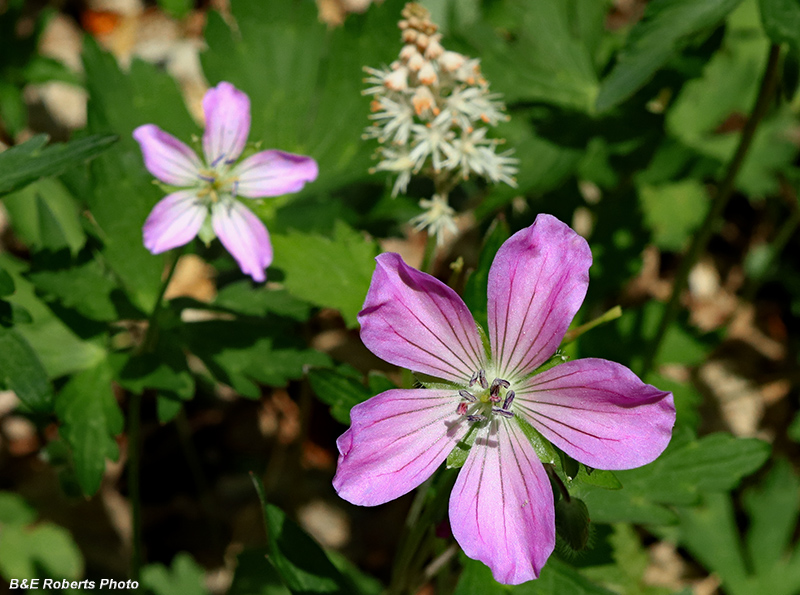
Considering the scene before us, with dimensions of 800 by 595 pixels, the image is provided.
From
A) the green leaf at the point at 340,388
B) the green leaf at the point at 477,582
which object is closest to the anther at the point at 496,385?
the green leaf at the point at 340,388

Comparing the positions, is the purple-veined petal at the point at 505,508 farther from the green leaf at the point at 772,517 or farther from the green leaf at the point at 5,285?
the green leaf at the point at 772,517

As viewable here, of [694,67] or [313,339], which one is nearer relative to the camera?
[694,67]

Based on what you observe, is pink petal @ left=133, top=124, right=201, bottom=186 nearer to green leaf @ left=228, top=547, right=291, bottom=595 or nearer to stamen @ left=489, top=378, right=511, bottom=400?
stamen @ left=489, top=378, right=511, bottom=400

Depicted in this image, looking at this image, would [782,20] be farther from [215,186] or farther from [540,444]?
[215,186]

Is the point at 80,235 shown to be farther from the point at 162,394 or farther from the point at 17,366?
the point at 17,366

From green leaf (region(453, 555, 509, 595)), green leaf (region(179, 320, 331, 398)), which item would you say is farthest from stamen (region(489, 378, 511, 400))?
green leaf (region(179, 320, 331, 398))

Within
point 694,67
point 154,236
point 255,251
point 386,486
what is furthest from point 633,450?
point 694,67

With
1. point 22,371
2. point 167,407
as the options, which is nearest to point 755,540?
point 167,407
